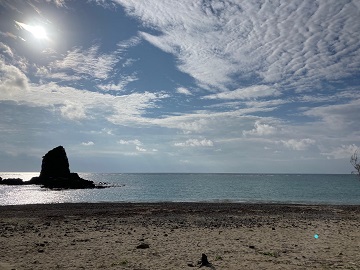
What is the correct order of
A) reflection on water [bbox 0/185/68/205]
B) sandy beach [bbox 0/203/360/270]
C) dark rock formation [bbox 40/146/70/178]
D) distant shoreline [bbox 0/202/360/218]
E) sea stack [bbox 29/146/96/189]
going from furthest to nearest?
dark rock formation [bbox 40/146/70/178]
sea stack [bbox 29/146/96/189]
reflection on water [bbox 0/185/68/205]
distant shoreline [bbox 0/202/360/218]
sandy beach [bbox 0/203/360/270]

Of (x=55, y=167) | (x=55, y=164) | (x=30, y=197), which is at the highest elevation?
(x=55, y=164)

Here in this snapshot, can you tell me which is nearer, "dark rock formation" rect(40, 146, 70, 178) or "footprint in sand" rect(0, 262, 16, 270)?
"footprint in sand" rect(0, 262, 16, 270)

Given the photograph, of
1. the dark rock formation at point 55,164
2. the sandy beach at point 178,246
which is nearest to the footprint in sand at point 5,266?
the sandy beach at point 178,246

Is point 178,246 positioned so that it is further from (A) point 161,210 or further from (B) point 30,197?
(B) point 30,197

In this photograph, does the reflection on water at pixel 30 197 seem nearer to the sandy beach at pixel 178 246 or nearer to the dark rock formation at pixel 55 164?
the sandy beach at pixel 178 246

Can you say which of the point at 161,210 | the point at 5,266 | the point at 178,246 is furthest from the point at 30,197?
the point at 5,266

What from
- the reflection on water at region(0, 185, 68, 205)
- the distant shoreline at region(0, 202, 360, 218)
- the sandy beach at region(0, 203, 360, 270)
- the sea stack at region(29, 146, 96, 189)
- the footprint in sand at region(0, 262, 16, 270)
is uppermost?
the sea stack at region(29, 146, 96, 189)

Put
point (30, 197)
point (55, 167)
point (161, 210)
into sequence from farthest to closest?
1. point (55, 167)
2. point (30, 197)
3. point (161, 210)

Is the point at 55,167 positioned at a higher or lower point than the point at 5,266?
higher

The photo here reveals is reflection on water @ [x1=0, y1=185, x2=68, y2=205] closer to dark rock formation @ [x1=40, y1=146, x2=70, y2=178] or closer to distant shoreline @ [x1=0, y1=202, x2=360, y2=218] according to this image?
distant shoreline @ [x1=0, y1=202, x2=360, y2=218]

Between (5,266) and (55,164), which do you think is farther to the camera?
(55,164)

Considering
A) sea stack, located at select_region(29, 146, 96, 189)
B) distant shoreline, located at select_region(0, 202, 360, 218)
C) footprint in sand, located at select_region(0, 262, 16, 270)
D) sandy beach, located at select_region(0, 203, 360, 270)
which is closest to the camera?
footprint in sand, located at select_region(0, 262, 16, 270)

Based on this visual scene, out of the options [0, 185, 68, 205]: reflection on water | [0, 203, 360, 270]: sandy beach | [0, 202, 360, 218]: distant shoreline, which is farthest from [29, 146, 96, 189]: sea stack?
[0, 203, 360, 270]: sandy beach

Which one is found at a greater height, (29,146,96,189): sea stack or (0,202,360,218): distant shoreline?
(29,146,96,189): sea stack
